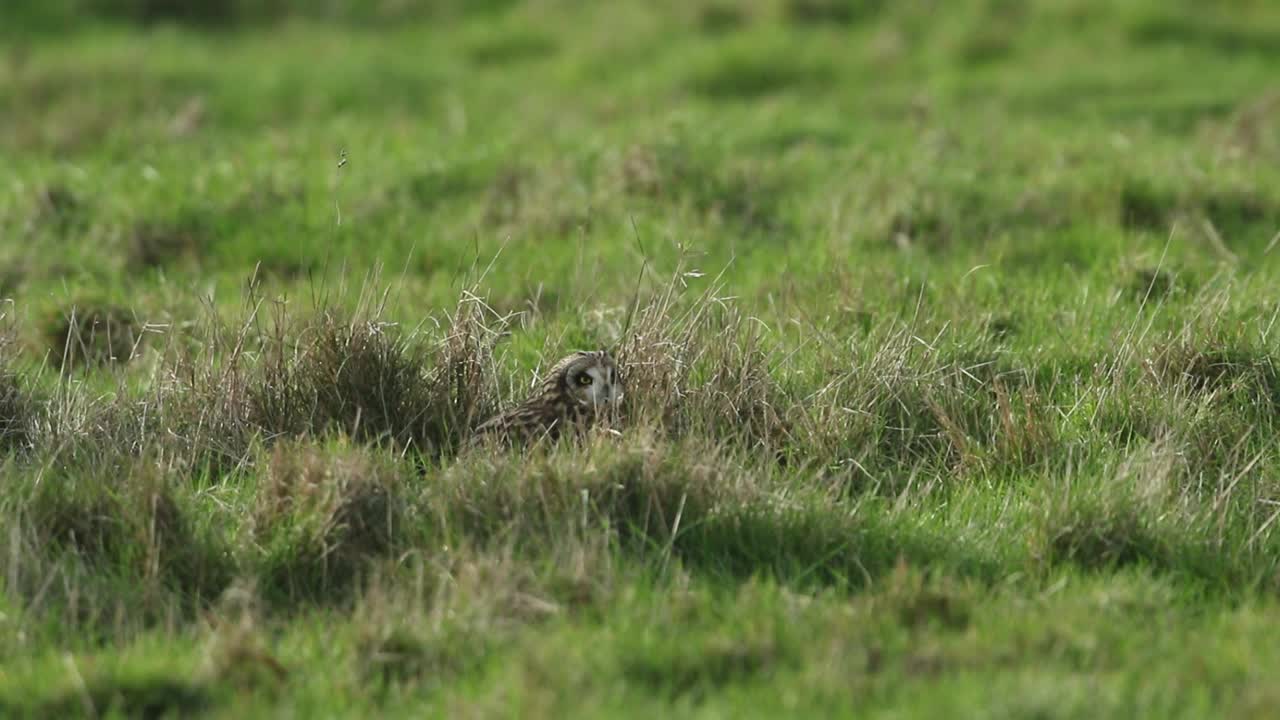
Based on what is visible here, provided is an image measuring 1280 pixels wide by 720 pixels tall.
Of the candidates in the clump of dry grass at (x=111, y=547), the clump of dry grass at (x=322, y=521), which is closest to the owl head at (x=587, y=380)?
the clump of dry grass at (x=322, y=521)

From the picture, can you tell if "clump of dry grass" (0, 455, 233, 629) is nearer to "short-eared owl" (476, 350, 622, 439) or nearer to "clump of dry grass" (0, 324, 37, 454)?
"clump of dry grass" (0, 324, 37, 454)

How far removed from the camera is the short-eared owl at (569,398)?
230 inches

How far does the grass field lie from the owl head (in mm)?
84

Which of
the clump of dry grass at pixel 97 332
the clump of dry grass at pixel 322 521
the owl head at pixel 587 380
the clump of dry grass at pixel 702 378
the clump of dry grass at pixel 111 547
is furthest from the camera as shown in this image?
the clump of dry grass at pixel 97 332

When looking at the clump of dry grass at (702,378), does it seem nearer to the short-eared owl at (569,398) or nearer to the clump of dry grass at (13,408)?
the short-eared owl at (569,398)

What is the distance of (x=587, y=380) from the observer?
233 inches

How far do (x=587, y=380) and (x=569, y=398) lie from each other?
87mm

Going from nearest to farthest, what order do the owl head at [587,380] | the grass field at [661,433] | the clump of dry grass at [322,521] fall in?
the grass field at [661,433]
the clump of dry grass at [322,521]
the owl head at [587,380]

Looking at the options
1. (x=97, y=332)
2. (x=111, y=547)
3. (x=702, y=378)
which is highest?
(x=702, y=378)

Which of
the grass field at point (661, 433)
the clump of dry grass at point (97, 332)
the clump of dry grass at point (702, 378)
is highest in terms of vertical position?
the clump of dry grass at point (702, 378)

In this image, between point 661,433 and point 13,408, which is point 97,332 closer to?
point 13,408

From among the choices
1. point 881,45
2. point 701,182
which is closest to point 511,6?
point 881,45

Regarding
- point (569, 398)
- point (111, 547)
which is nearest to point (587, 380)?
point (569, 398)

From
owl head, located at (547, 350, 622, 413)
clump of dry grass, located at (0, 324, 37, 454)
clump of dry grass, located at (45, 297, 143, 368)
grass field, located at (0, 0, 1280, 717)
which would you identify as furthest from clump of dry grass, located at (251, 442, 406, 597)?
clump of dry grass, located at (45, 297, 143, 368)
